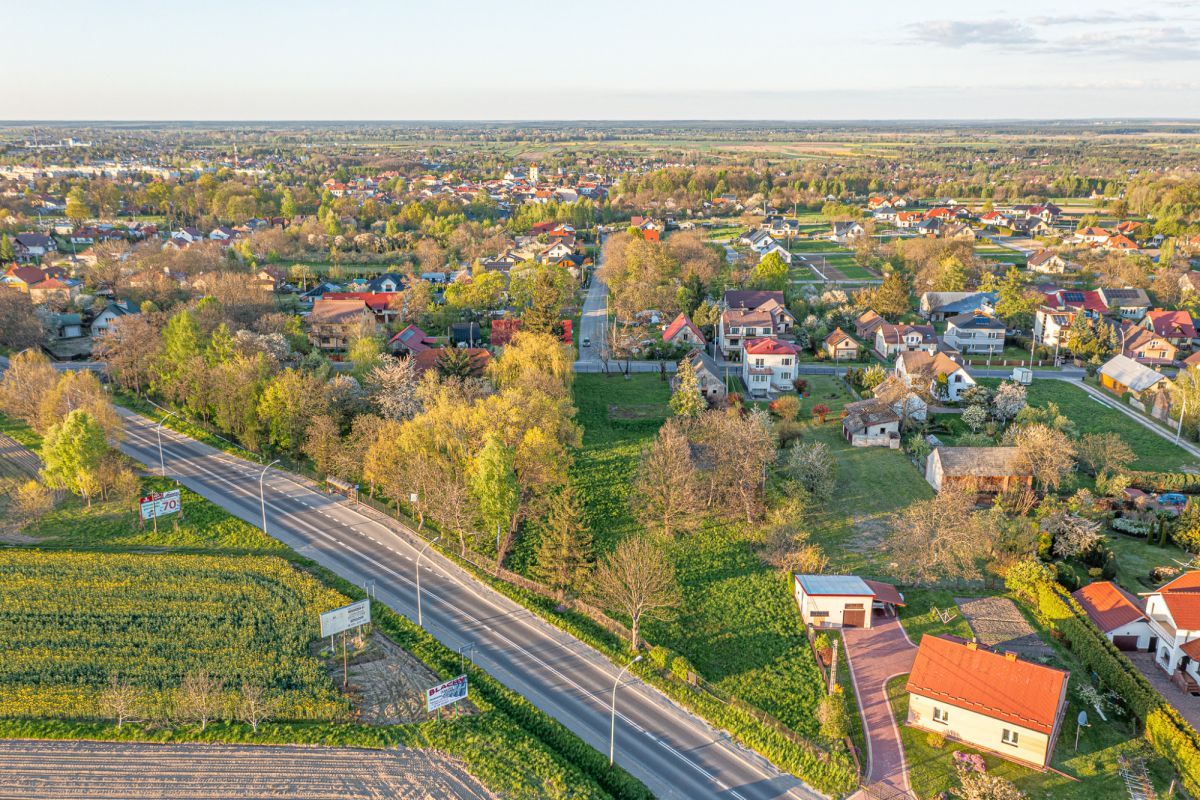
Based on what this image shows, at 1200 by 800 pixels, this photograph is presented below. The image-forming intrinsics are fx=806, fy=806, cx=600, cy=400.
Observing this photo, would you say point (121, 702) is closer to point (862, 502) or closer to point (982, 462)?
point (862, 502)

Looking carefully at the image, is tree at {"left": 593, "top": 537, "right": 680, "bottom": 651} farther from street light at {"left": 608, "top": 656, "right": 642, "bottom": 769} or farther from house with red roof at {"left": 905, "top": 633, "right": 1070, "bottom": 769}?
house with red roof at {"left": 905, "top": 633, "right": 1070, "bottom": 769}

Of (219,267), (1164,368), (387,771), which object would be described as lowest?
(387,771)

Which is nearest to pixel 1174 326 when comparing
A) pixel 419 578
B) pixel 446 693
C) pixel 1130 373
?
pixel 1130 373

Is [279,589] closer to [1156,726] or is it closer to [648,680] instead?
[648,680]

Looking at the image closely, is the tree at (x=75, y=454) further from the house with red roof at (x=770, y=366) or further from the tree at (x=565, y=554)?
the house with red roof at (x=770, y=366)

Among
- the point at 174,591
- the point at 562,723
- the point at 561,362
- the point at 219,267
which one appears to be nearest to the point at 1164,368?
the point at 561,362

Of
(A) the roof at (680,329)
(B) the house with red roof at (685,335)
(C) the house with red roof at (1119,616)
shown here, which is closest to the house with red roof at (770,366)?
(B) the house with red roof at (685,335)
